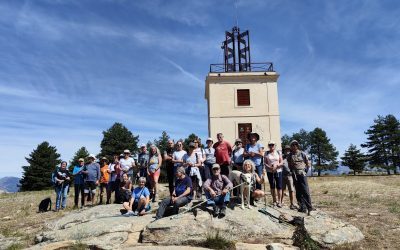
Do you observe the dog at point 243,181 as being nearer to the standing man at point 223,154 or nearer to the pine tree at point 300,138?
the standing man at point 223,154

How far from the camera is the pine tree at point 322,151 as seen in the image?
66887mm

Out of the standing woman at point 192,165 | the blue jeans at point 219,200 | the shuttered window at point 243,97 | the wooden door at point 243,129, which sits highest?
the shuttered window at point 243,97

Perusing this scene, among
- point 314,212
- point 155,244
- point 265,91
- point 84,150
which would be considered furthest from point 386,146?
point 155,244

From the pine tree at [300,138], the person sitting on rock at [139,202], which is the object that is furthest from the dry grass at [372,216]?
the pine tree at [300,138]

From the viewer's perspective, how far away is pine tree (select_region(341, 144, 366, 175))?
188ft

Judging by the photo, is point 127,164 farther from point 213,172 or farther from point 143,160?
point 213,172

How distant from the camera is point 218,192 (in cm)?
803

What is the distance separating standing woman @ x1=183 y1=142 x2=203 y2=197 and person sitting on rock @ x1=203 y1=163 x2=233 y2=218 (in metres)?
1.25

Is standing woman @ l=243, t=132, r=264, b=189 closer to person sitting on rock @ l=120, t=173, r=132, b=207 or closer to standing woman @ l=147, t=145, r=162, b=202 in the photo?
standing woman @ l=147, t=145, r=162, b=202

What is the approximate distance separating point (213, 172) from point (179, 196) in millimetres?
1054

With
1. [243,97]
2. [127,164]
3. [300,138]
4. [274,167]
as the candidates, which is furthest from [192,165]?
[300,138]

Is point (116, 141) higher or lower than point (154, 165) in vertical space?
higher

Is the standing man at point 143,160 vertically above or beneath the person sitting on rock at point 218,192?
above

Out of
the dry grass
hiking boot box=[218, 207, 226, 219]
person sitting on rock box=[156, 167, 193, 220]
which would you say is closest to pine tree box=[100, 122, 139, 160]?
the dry grass
